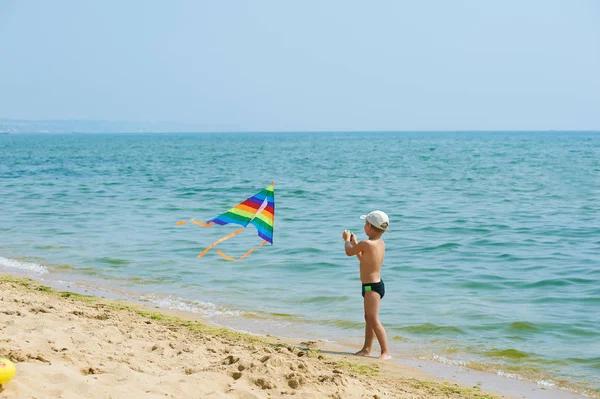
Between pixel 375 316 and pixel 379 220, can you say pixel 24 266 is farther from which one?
pixel 379 220

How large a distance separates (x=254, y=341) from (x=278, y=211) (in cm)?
1159

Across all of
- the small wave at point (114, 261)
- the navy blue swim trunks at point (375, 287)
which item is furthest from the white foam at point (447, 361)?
the small wave at point (114, 261)

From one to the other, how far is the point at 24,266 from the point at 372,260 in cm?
688

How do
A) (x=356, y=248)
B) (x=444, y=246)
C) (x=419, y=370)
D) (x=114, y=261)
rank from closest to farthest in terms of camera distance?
(x=419, y=370) < (x=356, y=248) < (x=114, y=261) < (x=444, y=246)

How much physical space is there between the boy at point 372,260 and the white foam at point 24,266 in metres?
6.11

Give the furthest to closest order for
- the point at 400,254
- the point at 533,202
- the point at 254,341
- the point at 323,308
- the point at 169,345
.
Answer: the point at 533,202 < the point at 400,254 < the point at 323,308 < the point at 254,341 < the point at 169,345

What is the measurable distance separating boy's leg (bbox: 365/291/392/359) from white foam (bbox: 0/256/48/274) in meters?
6.15

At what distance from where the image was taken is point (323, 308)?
8.91 meters

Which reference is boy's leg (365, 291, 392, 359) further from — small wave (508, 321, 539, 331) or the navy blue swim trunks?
small wave (508, 321, 539, 331)

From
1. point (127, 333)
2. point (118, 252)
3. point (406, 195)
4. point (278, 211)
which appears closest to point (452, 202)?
point (406, 195)

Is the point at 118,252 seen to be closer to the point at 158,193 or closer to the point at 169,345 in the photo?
the point at 169,345

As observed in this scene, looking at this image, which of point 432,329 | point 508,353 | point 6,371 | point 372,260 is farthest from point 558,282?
point 6,371

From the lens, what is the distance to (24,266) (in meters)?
11.2

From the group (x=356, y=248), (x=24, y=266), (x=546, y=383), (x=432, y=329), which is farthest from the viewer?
(x=24, y=266)
